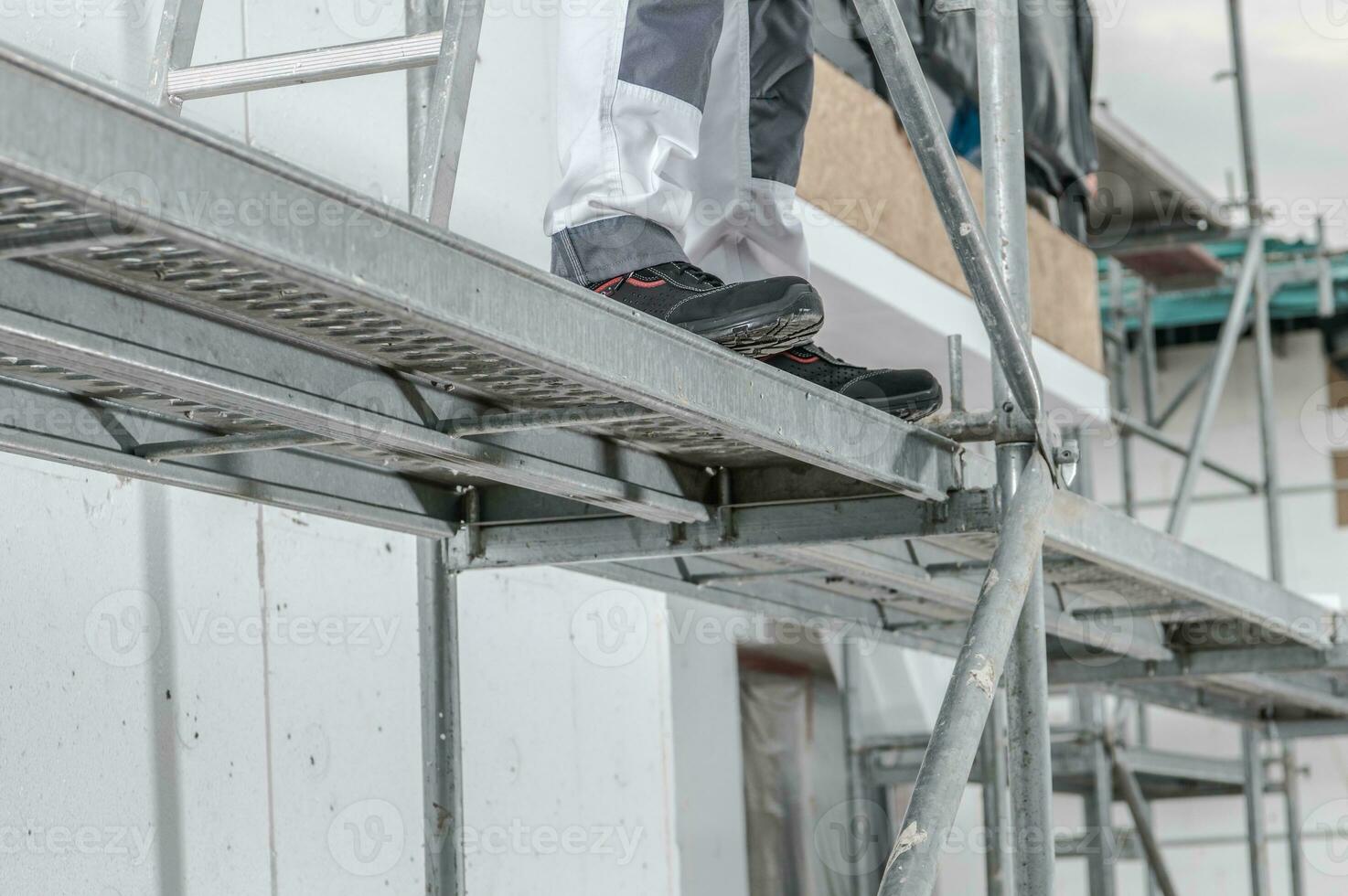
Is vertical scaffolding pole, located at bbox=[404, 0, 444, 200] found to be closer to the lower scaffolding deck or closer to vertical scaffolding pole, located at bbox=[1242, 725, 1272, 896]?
the lower scaffolding deck

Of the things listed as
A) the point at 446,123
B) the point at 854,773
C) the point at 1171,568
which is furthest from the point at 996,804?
the point at 446,123

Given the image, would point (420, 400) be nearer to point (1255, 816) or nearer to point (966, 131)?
point (966, 131)

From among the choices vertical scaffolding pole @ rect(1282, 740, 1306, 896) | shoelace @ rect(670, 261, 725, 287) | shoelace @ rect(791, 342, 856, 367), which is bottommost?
vertical scaffolding pole @ rect(1282, 740, 1306, 896)

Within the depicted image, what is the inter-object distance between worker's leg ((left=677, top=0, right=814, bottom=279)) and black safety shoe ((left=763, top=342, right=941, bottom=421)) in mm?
270

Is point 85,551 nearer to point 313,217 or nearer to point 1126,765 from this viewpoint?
point 313,217

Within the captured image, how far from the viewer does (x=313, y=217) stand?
98 cm

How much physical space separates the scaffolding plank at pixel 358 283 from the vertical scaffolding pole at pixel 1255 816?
4293 mm

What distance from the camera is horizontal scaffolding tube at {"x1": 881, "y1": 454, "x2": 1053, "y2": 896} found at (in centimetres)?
141

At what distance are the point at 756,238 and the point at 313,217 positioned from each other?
45.2 inches

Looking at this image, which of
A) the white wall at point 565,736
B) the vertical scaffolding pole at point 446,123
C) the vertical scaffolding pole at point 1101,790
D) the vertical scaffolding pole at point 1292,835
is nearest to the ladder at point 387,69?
the vertical scaffolding pole at point 446,123

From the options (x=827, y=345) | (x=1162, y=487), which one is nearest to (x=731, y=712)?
(x=827, y=345)

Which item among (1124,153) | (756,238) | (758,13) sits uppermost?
(1124,153)

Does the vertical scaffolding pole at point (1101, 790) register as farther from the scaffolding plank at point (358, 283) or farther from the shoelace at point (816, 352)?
the scaffolding plank at point (358, 283)

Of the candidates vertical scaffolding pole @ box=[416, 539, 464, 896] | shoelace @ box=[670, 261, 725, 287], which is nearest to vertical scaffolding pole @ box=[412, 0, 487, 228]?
shoelace @ box=[670, 261, 725, 287]
